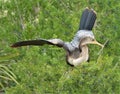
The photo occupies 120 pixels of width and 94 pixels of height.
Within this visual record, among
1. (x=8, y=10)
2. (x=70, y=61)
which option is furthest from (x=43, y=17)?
(x=70, y=61)

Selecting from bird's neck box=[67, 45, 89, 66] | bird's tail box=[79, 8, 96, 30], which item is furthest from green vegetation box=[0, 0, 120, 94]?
bird's tail box=[79, 8, 96, 30]

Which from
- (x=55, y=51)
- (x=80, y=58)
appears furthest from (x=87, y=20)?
(x=55, y=51)

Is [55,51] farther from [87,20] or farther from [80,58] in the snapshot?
[80,58]

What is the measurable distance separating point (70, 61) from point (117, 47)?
147 centimetres

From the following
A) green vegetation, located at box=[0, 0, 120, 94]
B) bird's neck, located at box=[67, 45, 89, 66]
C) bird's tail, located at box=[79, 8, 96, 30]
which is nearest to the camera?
green vegetation, located at box=[0, 0, 120, 94]

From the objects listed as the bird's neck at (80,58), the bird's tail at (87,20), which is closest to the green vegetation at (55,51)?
the bird's neck at (80,58)

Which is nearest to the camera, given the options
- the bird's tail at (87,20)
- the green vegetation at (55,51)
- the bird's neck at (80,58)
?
the green vegetation at (55,51)

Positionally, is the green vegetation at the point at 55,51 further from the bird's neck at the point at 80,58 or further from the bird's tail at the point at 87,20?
the bird's tail at the point at 87,20

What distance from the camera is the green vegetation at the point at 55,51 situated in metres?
6.69

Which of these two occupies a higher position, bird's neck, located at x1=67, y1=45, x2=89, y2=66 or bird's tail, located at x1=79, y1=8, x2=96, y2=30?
bird's tail, located at x1=79, y1=8, x2=96, y2=30

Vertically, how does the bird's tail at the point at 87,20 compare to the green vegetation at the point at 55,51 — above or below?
above

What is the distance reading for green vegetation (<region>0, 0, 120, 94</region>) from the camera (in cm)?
669

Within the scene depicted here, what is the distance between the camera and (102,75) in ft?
21.8

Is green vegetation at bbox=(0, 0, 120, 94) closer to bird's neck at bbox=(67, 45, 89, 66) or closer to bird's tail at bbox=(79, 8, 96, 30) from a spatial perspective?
bird's neck at bbox=(67, 45, 89, 66)
